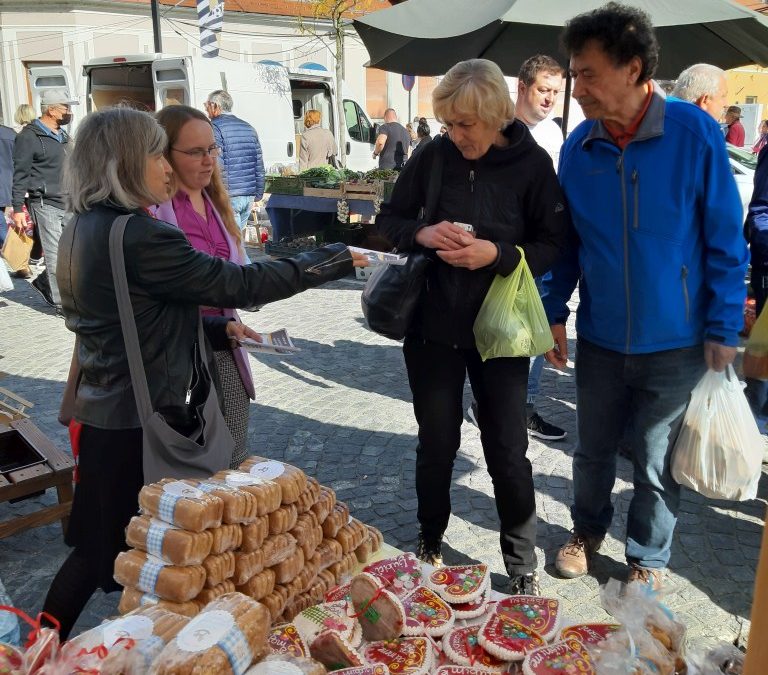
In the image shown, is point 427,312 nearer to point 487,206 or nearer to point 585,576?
point 487,206

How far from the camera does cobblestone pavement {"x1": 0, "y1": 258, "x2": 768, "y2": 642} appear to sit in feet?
9.86

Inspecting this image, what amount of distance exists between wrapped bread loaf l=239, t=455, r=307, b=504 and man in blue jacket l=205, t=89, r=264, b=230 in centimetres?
698

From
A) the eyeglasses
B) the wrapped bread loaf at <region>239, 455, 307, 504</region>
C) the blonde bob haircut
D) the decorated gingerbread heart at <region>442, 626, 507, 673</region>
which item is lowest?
the decorated gingerbread heart at <region>442, 626, 507, 673</region>

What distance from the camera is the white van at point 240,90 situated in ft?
40.5

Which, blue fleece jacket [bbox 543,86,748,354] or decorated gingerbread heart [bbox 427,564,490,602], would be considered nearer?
decorated gingerbread heart [bbox 427,564,490,602]

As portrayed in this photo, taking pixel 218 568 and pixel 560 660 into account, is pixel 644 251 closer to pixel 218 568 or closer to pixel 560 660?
pixel 560 660

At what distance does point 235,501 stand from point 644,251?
A: 158cm

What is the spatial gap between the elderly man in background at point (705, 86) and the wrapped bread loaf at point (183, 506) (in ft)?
11.1

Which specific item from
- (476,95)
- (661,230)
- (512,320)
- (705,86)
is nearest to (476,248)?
(512,320)

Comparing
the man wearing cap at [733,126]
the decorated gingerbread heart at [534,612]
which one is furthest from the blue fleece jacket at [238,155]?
the man wearing cap at [733,126]

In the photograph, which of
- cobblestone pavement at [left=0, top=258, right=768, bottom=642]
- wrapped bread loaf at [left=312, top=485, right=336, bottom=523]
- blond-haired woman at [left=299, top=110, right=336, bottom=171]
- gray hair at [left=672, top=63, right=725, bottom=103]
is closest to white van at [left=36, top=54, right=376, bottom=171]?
blond-haired woman at [left=299, top=110, right=336, bottom=171]

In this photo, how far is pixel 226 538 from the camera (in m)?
1.69

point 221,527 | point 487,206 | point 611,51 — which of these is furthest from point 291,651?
point 611,51

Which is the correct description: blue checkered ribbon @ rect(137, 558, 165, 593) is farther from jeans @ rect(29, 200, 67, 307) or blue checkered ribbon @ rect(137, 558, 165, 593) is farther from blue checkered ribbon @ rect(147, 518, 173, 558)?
jeans @ rect(29, 200, 67, 307)
